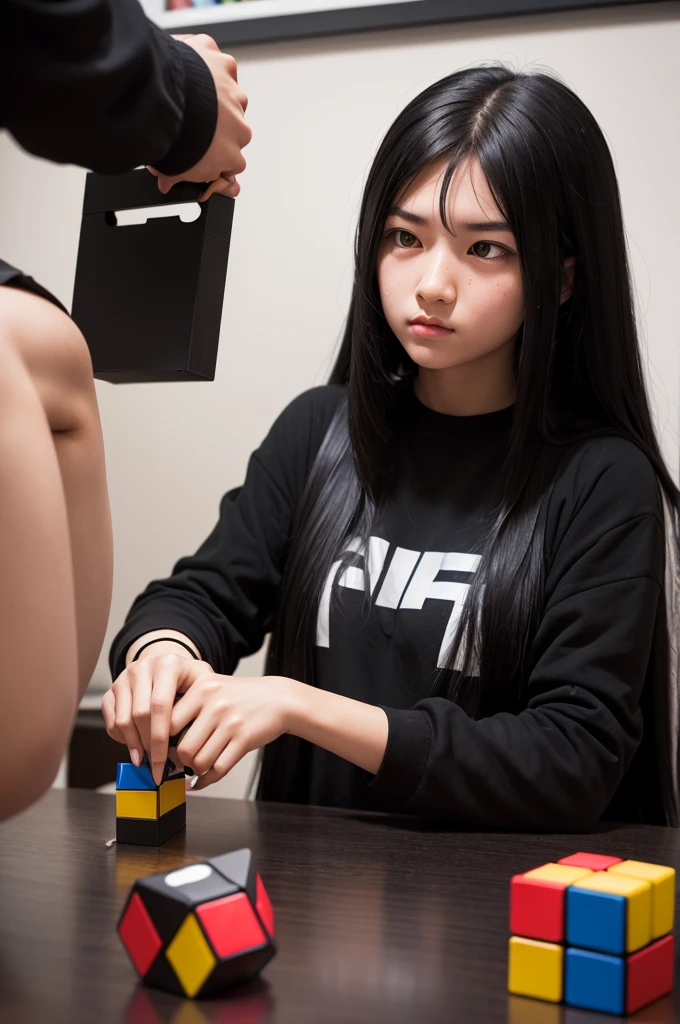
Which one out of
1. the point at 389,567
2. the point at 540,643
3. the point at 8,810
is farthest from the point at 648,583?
the point at 8,810

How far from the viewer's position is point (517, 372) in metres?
1.26

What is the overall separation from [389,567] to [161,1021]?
2.47ft

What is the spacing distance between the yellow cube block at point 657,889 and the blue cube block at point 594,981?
3 cm

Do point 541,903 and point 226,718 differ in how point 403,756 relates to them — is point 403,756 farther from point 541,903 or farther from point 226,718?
point 541,903

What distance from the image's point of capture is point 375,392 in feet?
4.32

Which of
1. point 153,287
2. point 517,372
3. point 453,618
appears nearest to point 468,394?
point 517,372

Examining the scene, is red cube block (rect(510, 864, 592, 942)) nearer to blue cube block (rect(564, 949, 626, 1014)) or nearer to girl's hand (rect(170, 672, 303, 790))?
blue cube block (rect(564, 949, 626, 1014))

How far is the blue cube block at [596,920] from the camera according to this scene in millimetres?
546

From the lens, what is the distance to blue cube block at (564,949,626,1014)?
1.83 feet

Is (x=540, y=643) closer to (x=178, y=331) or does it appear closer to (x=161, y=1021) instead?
(x=178, y=331)

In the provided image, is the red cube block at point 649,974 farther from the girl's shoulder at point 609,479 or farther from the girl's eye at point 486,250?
the girl's eye at point 486,250

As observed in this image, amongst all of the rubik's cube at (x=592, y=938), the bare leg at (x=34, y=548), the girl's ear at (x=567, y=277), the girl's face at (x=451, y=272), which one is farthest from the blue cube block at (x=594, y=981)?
the girl's ear at (x=567, y=277)

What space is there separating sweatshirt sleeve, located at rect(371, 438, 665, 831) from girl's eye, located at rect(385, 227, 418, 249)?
308 millimetres

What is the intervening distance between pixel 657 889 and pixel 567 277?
0.82 meters
